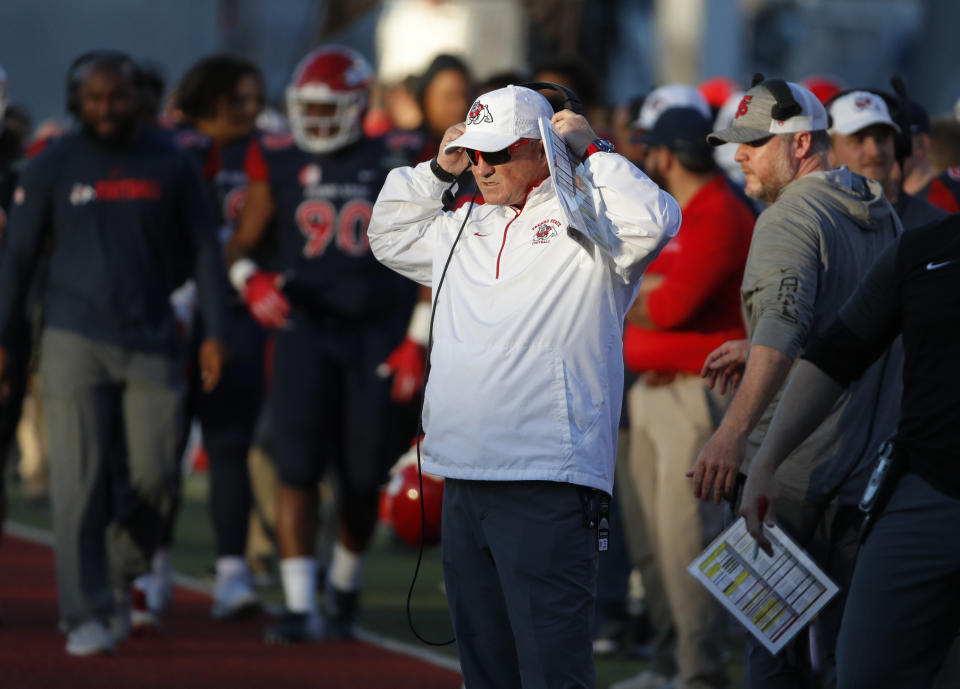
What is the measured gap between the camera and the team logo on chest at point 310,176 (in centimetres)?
796

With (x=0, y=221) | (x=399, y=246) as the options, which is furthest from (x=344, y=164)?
(x=399, y=246)

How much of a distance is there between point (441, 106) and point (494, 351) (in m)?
5.27

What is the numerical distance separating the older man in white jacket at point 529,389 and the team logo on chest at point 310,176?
3365 mm

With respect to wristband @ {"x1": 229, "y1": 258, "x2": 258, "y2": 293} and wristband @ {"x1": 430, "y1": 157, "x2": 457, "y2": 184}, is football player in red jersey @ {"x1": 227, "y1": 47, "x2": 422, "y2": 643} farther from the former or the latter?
wristband @ {"x1": 430, "y1": 157, "x2": 457, "y2": 184}

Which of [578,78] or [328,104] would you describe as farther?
[578,78]

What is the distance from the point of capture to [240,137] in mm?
9617

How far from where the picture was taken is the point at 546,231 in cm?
451

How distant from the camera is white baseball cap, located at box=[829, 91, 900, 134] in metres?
5.90

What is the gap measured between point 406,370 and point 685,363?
1454mm

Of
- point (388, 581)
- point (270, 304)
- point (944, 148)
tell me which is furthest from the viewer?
point (388, 581)

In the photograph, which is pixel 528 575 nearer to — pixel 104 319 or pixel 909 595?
pixel 909 595

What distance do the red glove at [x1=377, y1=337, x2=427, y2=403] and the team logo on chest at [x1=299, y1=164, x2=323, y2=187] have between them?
0.86m

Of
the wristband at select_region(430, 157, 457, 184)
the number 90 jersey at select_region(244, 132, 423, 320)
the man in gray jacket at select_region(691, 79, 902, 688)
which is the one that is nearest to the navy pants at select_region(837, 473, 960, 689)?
the man in gray jacket at select_region(691, 79, 902, 688)

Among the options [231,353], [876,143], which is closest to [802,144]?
[876,143]
